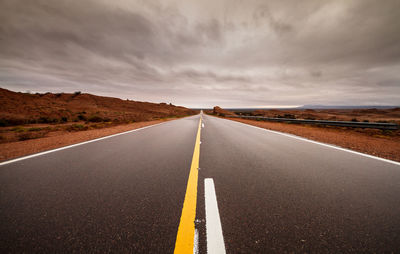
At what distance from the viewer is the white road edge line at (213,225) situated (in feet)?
4.06

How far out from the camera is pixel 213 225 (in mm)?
1475

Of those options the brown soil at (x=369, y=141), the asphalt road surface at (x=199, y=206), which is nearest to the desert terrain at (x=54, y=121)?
the asphalt road surface at (x=199, y=206)

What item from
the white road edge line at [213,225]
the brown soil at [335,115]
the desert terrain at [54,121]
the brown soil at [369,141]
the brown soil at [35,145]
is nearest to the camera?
the white road edge line at [213,225]

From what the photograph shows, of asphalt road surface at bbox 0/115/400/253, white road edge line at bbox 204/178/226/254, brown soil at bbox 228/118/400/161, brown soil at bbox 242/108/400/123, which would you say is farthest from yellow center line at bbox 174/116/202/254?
brown soil at bbox 242/108/400/123

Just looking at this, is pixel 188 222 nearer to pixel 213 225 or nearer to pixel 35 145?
pixel 213 225

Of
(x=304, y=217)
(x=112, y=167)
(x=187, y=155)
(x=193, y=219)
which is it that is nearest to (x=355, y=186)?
(x=304, y=217)

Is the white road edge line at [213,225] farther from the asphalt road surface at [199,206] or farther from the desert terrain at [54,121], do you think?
the desert terrain at [54,121]

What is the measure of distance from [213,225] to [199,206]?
1.15 feet

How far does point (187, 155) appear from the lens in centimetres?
395

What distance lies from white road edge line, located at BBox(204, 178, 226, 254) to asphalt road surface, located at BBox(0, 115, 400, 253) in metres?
0.05

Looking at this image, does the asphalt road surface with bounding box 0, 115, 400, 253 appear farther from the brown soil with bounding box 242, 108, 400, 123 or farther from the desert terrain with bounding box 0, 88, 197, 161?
the brown soil with bounding box 242, 108, 400, 123

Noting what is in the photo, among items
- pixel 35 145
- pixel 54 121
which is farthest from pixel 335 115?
pixel 54 121

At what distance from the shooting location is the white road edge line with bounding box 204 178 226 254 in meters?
1.24

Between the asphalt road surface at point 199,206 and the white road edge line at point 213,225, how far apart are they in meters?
0.05
